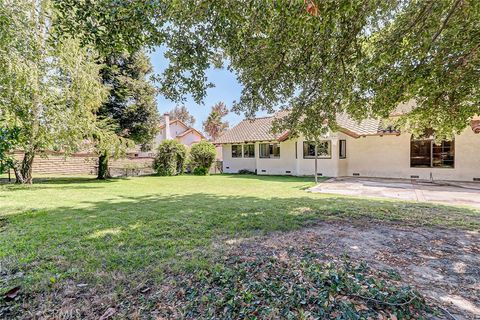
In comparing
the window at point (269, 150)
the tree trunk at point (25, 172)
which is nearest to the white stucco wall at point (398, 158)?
the window at point (269, 150)

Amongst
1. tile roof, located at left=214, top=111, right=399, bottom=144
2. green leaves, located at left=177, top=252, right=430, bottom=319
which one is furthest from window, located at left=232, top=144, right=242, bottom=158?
green leaves, located at left=177, top=252, right=430, bottom=319

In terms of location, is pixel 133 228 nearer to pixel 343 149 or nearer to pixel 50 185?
pixel 50 185

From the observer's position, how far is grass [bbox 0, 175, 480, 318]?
10.9 ft

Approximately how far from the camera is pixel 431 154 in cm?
1434

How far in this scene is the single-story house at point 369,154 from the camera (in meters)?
13.5

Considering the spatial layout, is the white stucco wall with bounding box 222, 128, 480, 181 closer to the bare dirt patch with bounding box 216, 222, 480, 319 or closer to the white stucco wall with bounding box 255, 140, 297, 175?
the white stucco wall with bounding box 255, 140, 297, 175

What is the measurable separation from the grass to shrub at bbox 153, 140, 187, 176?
37.1 feet

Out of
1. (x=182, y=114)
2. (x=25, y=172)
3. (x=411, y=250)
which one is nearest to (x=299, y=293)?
(x=411, y=250)

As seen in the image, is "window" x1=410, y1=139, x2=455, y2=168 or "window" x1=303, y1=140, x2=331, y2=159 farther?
"window" x1=303, y1=140, x2=331, y2=159

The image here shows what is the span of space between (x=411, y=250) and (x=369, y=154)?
44.9 feet

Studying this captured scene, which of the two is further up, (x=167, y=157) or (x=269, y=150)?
(x=269, y=150)

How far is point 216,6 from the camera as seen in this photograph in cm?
369

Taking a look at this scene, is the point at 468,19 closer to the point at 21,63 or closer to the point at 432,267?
the point at 432,267

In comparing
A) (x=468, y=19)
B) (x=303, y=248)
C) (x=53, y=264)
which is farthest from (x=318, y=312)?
(x=468, y=19)
